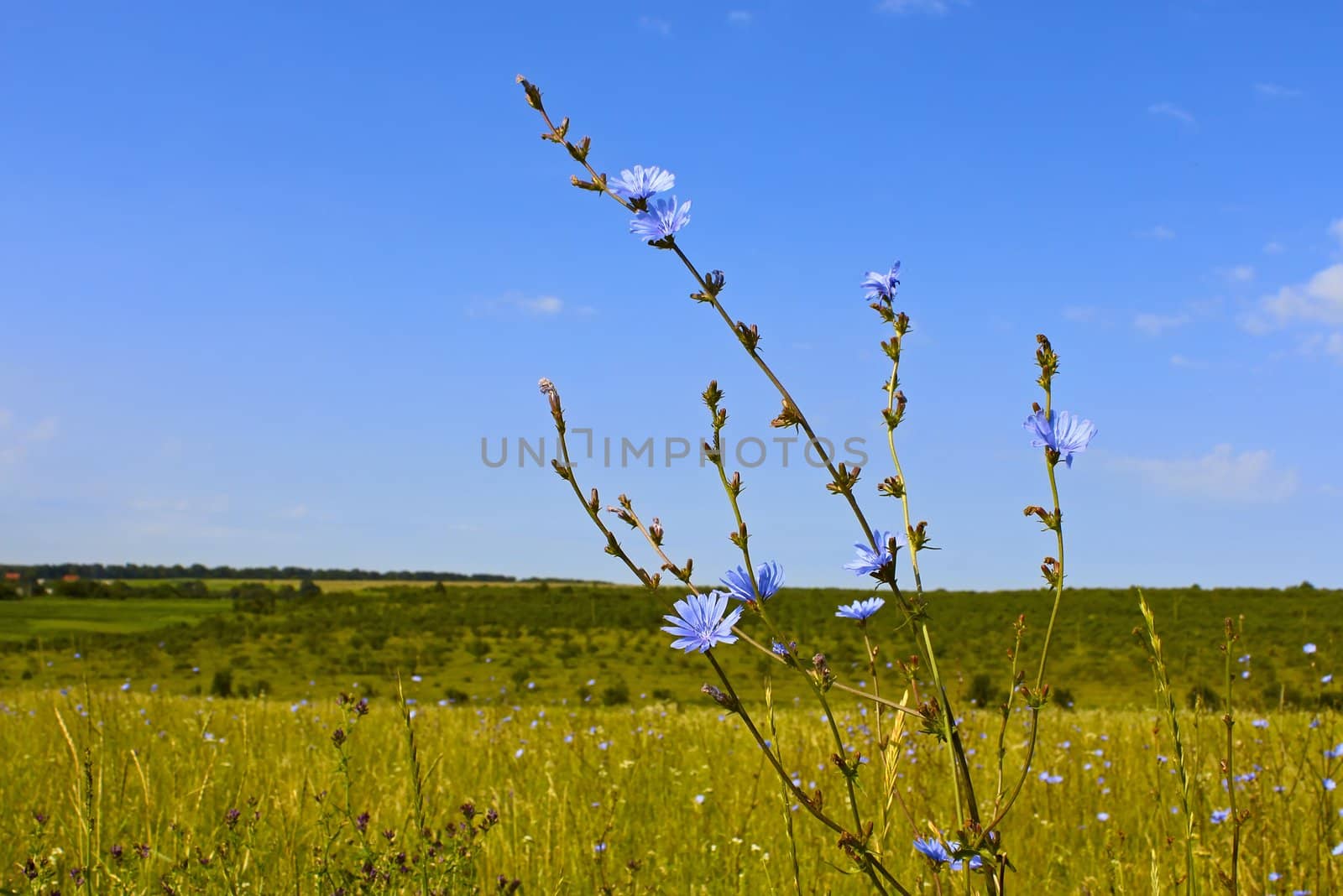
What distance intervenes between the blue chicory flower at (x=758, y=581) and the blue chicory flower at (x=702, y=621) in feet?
0.07

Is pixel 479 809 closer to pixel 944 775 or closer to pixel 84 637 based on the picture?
pixel 944 775

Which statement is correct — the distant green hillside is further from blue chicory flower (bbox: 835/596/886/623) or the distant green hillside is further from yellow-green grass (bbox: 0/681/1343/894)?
blue chicory flower (bbox: 835/596/886/623)

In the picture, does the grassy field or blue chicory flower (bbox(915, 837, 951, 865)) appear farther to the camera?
the grassy field

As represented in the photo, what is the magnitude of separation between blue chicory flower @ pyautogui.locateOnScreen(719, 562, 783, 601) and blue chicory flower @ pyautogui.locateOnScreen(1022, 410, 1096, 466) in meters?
0.37

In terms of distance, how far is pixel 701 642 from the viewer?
3.50 feet

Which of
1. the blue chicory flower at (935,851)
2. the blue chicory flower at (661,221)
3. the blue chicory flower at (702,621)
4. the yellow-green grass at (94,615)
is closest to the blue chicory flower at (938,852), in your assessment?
the blue chicory flower at (935,851)

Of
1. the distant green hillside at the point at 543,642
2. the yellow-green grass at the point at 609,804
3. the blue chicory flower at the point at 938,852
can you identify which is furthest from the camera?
the distant green hillside at the point at 543,642

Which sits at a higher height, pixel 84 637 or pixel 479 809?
pixel 479 809

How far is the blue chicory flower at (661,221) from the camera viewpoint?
122cm

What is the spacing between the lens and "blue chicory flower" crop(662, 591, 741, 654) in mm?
1072

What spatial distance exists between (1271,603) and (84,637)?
29014mm

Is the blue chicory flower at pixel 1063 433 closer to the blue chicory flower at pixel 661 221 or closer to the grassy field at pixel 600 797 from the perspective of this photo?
the grassy field at pixel 600 797

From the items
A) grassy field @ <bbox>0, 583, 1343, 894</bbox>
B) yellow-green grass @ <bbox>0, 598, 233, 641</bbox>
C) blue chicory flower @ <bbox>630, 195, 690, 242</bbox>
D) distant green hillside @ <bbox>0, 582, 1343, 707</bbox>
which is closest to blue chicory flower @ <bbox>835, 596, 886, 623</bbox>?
grassy field @ <bbox>0, 583, 1343, 894</bbox>

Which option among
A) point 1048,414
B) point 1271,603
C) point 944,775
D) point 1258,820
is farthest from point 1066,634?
point 1048,414
